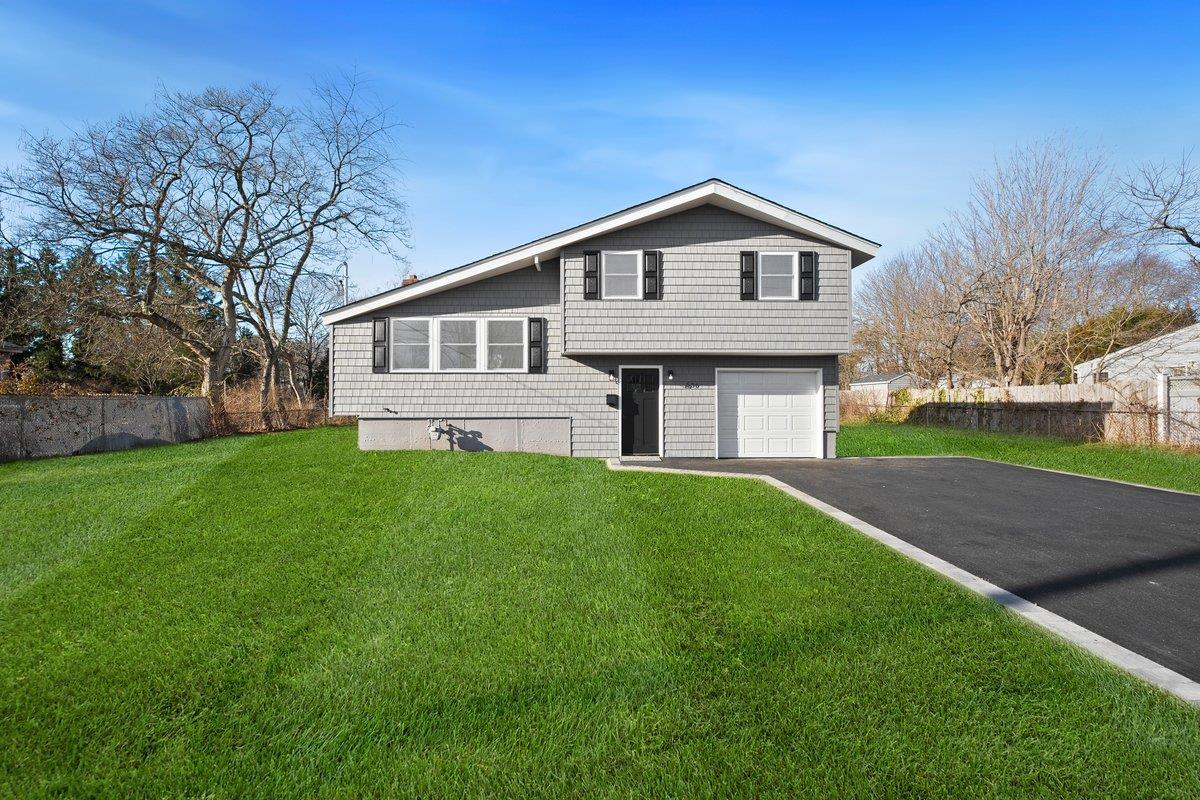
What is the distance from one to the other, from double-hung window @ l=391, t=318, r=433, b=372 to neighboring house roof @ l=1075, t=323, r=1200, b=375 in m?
26.1

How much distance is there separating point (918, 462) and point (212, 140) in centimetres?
2730

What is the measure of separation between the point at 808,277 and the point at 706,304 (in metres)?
2.28

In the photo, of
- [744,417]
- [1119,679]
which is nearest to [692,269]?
[744,417]

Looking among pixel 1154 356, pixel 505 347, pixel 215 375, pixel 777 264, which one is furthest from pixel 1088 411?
pixel 215 375

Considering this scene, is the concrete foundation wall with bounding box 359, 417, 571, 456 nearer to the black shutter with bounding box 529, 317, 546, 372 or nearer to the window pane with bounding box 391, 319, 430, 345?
the black shutter with bounding box 529, 317, 546, 372

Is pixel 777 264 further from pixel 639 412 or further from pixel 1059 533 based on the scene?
pixel 1059 533

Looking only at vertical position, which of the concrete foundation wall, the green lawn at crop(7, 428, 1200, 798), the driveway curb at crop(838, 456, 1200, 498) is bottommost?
the green lawn at crop(7, 428, 1200, 798)

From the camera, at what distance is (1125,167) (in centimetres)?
2092

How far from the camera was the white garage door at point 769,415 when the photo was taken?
46.4 ft

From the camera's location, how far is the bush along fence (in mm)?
14258

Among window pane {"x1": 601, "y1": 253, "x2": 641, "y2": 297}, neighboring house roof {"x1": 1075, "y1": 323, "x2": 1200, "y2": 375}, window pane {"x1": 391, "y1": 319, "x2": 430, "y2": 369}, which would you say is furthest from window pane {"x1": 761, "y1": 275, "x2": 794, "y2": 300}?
neighboring house roof {"x1": 1075, "y1": 323, "x2": 1200, "y2": 375}

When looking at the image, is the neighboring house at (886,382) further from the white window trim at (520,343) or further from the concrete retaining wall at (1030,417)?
the white window trim at (520,343)

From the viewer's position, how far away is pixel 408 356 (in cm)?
1397

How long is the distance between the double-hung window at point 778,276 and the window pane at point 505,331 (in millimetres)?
5254
